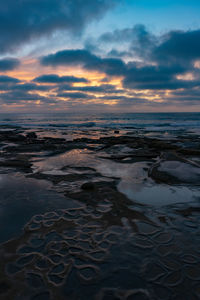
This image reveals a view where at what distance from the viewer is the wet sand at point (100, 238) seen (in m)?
2.09

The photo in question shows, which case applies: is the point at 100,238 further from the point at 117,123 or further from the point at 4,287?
the point at 117,123

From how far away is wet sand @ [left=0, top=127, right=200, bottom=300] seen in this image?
209 centimetres

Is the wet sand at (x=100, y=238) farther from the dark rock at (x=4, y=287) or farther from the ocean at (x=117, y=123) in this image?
the ocean at (x=117, y=123)

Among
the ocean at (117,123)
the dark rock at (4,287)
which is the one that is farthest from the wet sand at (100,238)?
the ocean at (117,123)

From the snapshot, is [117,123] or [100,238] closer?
[100,238]

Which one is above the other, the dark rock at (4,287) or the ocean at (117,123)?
the ocean at (117,123)

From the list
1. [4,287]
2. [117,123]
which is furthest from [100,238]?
[117,123]

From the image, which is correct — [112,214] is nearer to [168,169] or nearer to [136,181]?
[136,181]

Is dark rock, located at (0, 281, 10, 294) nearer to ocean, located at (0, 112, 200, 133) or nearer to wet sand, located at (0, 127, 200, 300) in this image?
wet sand, located at (0, 127, 200, 300)

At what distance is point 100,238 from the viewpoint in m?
2.95

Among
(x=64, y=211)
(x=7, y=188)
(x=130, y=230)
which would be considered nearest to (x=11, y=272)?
(x=64, y=211)

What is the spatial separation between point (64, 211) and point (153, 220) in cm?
182

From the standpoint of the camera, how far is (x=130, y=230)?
3.19m

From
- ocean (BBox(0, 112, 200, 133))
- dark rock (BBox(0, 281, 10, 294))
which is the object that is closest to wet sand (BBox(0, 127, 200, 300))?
dark rock (BBox(0, 281, 10, 294))
